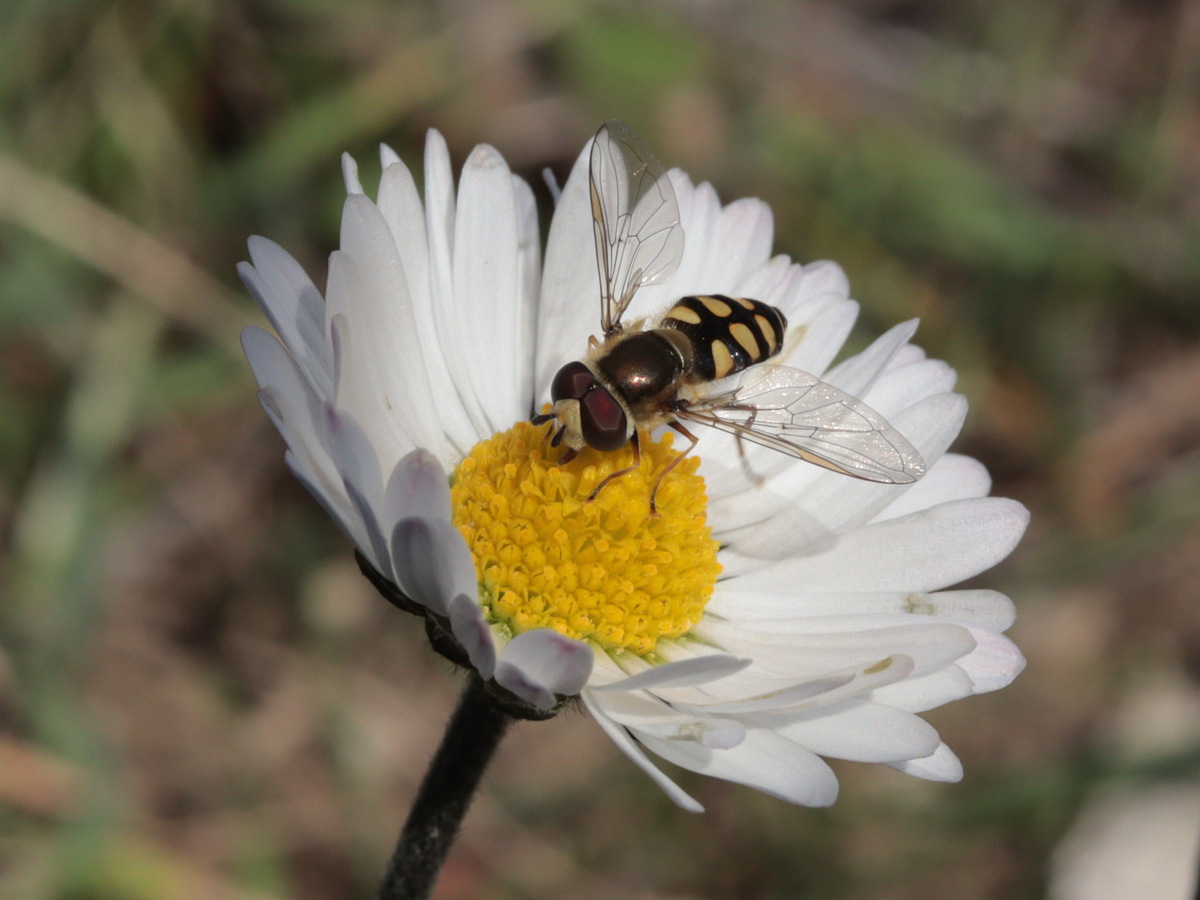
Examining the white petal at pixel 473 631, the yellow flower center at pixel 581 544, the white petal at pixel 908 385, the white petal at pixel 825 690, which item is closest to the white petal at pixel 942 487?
the white petal at pixel 908 385

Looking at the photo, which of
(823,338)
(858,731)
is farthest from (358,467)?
(823,338)

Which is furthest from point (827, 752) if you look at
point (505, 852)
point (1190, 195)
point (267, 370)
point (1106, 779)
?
point (1190, 195)

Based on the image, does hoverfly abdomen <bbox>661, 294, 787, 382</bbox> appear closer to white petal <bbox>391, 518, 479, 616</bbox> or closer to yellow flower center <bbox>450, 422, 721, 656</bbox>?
yellow flower center <bbox>450, 422, 721, 656</bbox>

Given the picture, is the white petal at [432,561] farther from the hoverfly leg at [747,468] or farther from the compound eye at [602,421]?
the hoverfly leg at [747,468]

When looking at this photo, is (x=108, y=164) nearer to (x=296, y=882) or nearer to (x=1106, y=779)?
(x=296, y=882)

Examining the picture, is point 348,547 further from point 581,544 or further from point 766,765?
point 766,765
